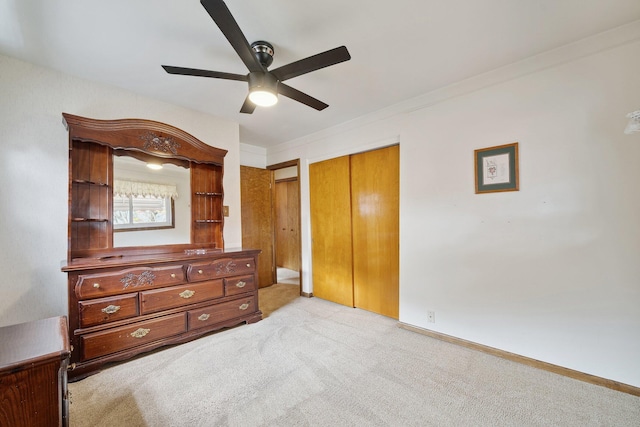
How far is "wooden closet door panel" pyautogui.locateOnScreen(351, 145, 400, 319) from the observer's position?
9.77 feet

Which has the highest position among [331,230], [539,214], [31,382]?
[539,214]

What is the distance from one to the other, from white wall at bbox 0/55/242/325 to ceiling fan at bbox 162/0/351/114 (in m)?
1.35

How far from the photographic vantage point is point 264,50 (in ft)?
5.86

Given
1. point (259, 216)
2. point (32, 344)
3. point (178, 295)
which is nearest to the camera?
point (32, 344)

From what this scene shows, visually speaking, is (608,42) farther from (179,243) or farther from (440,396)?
(179,243)

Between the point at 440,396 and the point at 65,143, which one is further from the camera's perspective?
the point at 65,143

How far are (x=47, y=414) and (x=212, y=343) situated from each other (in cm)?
160

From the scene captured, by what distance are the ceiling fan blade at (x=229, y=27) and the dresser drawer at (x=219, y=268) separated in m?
1.86

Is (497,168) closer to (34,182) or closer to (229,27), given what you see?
(229,27)

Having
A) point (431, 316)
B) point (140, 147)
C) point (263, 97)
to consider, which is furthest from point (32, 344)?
point (431, 316)

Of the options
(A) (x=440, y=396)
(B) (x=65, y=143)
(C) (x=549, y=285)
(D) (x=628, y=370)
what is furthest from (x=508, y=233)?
(B) (x=65, y=143)

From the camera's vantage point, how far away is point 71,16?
1571 mm

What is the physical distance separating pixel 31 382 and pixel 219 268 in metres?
1.75

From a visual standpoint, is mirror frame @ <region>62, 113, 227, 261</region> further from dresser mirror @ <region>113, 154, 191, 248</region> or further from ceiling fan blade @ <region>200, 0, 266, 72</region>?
ceiling fan blade @ <region>200, 0, 266, 72</region>
